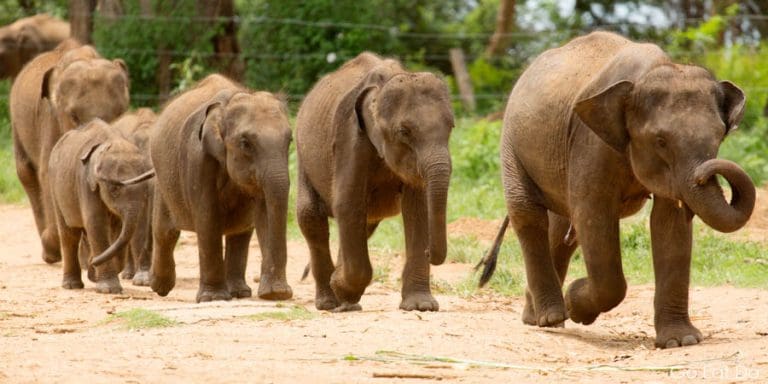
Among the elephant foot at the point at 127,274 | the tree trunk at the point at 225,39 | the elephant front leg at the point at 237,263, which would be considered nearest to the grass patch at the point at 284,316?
the elephant front leg at the point at 237,263

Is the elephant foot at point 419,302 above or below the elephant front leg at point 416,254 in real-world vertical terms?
below

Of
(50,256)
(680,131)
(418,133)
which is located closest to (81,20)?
(50,256)

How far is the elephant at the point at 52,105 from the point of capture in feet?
46.8

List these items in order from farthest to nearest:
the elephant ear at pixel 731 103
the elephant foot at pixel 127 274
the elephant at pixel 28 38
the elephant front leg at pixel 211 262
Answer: the elephant at pixel 28 38, the elephant foot at pixel 127 274, the elephant front leg at pixel 211 262, the elephant ear at pixel 731 103

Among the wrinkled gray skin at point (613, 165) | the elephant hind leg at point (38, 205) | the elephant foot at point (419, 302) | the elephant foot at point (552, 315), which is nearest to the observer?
the wrinkled gray skin at point (613, 165)

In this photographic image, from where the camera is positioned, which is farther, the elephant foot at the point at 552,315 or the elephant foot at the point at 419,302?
the elephant foot at the point at 419,302

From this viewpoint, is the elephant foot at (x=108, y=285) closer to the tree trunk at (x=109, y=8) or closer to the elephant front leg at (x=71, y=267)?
the elephant front leg at (x=71, y=267)

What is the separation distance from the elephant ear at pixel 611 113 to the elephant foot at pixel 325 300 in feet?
9.50

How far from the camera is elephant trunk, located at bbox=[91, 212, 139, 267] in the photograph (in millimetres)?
11228

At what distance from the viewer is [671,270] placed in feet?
26.6

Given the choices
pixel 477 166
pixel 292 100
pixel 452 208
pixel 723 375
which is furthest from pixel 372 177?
pixel 292 100

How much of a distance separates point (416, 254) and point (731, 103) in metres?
2.64

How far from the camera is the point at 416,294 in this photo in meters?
9.70

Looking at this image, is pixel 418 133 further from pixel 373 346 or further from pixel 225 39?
pixel 225 39
